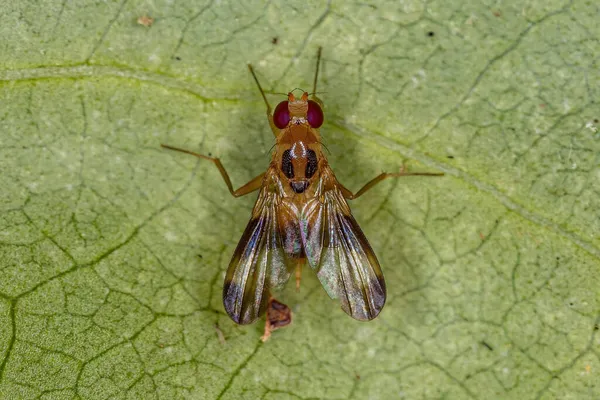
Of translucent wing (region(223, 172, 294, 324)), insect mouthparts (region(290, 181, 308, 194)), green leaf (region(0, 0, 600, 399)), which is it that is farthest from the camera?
insect mouthparts (region(290, 181, 308, 194))

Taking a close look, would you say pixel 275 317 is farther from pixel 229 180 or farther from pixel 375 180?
pixel 375 180

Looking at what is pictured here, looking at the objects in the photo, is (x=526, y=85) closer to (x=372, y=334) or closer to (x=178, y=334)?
(x=372, y=334)

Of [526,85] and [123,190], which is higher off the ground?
[526,85]

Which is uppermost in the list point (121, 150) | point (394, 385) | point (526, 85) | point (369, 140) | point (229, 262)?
point (526, 85)

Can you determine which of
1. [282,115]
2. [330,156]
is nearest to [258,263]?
[330,156]

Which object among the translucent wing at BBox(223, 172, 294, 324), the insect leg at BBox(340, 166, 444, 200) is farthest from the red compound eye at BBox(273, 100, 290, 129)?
the insect leg at BBox(340, 166, 444, 200)

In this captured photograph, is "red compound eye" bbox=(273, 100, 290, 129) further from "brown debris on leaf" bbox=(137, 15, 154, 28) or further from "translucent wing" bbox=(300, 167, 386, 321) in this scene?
"brown debris on leaf" bbox=(137, 15, 154, 28)

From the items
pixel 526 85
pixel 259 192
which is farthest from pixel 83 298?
pixel 526 85

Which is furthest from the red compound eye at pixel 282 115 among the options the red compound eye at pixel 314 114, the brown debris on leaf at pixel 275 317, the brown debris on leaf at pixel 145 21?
the brown debris on leaf at pixel 275 317
